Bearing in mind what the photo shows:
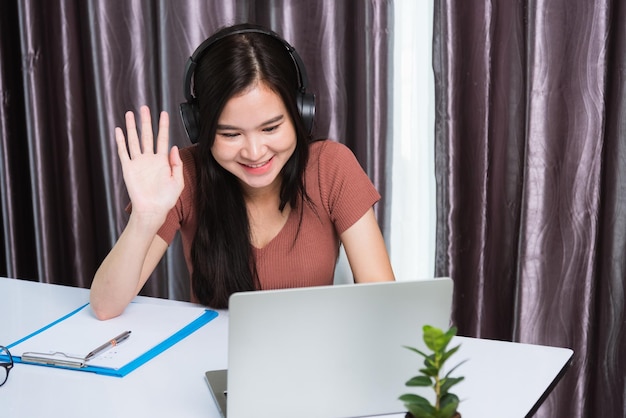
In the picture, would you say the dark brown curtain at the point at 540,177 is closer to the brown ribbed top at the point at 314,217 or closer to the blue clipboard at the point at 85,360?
the brown ribbed top at the point at 314,217

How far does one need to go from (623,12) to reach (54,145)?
1.66 meters

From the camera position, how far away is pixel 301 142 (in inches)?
62.9

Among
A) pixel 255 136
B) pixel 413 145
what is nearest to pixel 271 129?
pixel 255 136

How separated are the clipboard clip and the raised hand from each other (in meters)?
0.30

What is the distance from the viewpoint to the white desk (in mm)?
1137

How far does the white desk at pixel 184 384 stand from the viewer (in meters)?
1.14

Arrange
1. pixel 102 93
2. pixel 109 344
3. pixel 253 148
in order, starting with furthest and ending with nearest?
pixel 102 93
pixel 253 148
pixel 109 344

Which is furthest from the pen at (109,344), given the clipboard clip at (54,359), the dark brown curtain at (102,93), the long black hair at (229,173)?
the dark brown curtain at (102,93)

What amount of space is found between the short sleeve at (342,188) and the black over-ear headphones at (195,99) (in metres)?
0.13

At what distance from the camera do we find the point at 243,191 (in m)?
1.70

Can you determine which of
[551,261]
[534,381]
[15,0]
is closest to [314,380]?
[534,381]

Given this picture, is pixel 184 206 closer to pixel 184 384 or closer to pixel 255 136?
pixel 255 136

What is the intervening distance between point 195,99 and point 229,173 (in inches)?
7.7

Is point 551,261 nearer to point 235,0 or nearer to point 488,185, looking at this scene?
point 488,185
